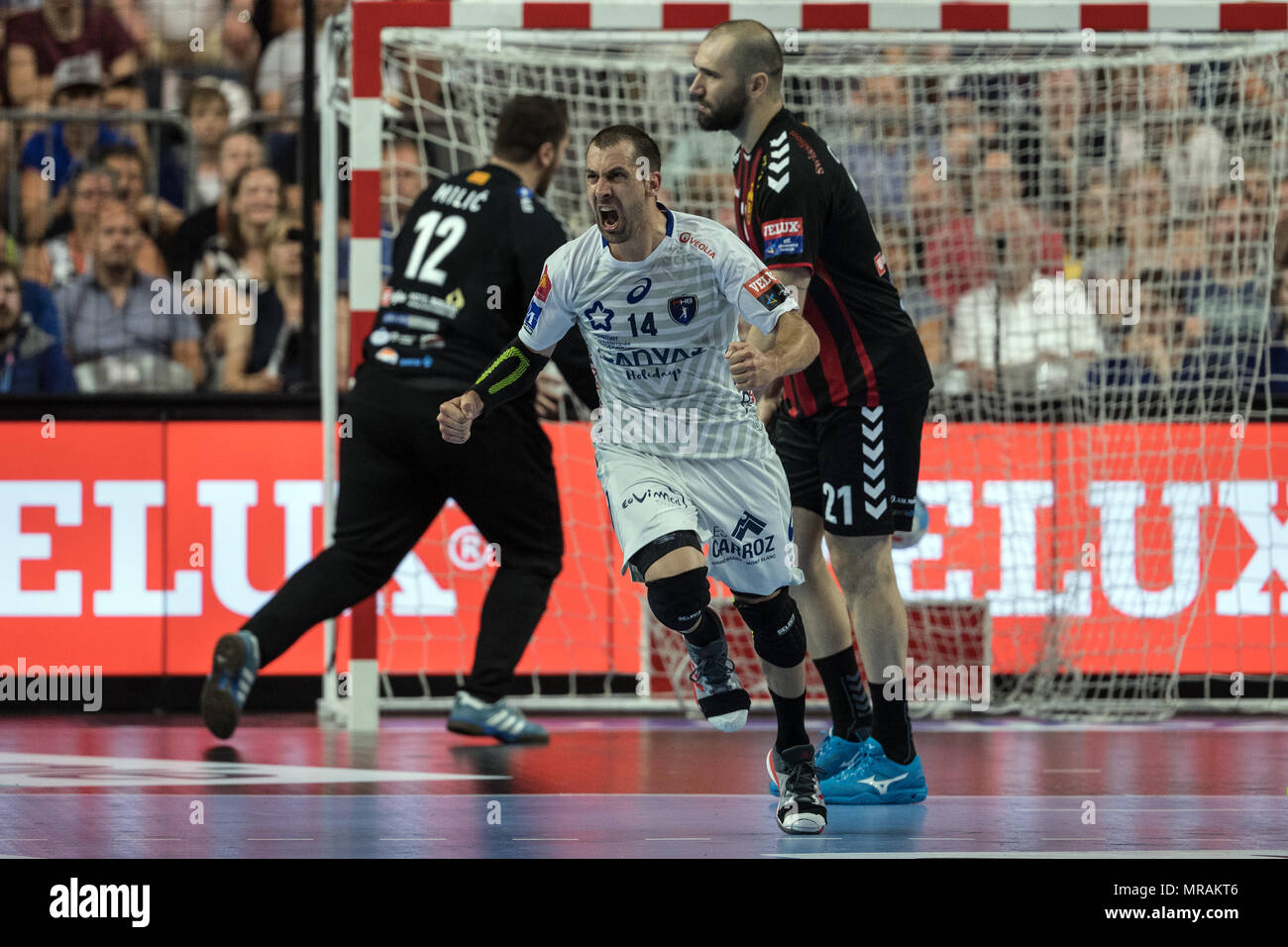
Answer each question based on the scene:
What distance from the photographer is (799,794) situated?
4.95 m

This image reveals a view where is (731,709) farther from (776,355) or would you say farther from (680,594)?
(776,355)

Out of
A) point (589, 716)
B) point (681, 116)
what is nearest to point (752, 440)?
point (589, 716)

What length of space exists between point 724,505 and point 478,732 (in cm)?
270

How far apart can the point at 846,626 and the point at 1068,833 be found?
117 centimetres

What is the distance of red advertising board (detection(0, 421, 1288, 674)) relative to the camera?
336 inches

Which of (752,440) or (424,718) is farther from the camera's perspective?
(424,718)

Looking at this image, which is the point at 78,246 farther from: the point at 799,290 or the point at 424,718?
the point at 799,290

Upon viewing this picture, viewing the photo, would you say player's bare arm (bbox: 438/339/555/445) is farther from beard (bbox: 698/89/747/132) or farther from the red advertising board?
the red advertising board

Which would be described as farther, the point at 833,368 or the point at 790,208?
the point at 833,368

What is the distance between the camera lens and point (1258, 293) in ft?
29.1

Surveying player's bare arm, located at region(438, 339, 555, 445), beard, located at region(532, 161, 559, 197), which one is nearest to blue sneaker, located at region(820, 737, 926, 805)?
player's bare arm, located at region(438, 339, 555, 445)

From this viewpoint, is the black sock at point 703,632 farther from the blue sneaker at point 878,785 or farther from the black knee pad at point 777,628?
the blue sneaker at point 878,785

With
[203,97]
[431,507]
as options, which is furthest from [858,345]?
[203,97]

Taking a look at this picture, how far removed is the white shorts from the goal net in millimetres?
3524
